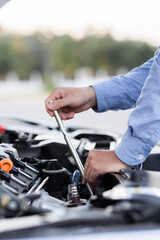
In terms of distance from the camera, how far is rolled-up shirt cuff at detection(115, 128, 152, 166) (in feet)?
3.90

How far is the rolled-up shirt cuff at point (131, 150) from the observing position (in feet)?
3.90

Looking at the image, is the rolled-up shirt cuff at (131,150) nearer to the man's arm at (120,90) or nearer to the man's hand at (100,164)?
the man's hand at (100,164)

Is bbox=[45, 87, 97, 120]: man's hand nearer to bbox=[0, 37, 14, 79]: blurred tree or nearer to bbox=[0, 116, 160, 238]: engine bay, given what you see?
bbox=[0, 116, 160, 238]: engine bay

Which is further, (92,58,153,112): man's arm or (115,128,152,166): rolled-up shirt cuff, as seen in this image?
(92,58,153,112): man's arm

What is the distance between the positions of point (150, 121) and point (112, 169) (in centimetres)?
22

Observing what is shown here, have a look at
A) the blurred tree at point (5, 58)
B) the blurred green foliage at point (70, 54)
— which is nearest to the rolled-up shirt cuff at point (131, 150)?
the blurred green foliage at point (70, 54)

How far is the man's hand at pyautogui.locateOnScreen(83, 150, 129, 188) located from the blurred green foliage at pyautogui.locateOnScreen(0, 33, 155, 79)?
25.6 m

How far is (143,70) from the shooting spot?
1718 mm

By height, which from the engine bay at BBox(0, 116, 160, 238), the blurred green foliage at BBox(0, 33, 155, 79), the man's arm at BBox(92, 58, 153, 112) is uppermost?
the man's arm at BBox(92, 58, 153, 112)

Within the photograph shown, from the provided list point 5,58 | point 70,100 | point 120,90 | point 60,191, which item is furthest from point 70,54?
point 60,191

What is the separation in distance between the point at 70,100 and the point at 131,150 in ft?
1.30

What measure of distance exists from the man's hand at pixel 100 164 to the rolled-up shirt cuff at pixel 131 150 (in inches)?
0.8

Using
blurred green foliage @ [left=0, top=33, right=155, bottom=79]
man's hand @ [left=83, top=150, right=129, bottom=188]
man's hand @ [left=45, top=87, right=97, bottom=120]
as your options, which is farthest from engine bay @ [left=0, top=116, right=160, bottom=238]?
blurred green foliage @ [left=0, top=33, right=155, bottom=79]

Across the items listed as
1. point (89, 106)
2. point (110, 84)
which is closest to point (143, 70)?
point (110, 84)
